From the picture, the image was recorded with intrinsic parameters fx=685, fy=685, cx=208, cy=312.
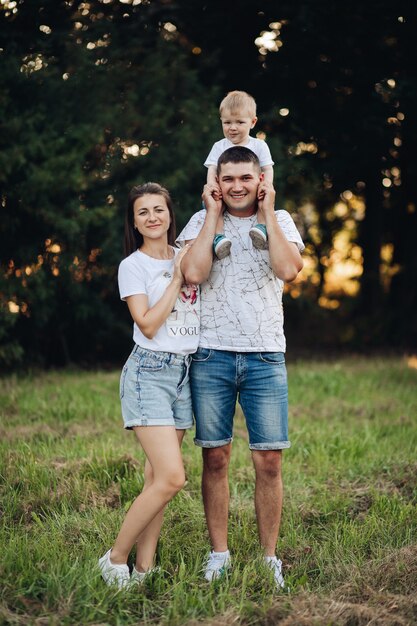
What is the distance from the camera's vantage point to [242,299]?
3.45 m

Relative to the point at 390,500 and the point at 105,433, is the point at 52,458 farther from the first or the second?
the point at 390,500

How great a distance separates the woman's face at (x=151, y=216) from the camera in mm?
3461

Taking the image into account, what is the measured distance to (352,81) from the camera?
9828mm

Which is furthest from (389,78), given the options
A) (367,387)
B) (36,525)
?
(36,525)

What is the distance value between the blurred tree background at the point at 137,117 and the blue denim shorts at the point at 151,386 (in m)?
4.96

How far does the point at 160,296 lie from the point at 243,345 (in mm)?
478

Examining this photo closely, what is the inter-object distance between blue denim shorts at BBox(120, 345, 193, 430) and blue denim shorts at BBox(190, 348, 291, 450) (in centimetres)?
12

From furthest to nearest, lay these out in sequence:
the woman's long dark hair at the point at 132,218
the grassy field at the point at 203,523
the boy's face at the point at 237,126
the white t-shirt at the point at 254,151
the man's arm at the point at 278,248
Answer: the boy's face at the point at 237,126, the white t-shirt at the point at 254,151, the woman's long dark hair at the point at 132,218, the man's arm at the point at 278,248, the grassy field at the point at 203,523

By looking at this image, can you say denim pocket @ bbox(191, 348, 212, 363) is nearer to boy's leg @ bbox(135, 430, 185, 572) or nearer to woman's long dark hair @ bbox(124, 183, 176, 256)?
boy's leg @ bbox(135, 430, 185, 572)

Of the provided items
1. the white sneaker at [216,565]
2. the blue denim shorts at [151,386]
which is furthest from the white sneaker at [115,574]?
the blue denim shorts at [151,386]

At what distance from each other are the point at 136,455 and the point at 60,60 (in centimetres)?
586

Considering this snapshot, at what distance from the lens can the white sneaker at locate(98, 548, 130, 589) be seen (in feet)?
10.6

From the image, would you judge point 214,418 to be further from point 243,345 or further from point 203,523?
point 203,523

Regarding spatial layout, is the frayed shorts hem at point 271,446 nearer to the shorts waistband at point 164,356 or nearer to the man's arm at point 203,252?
the shorts waistband at point 164,356
